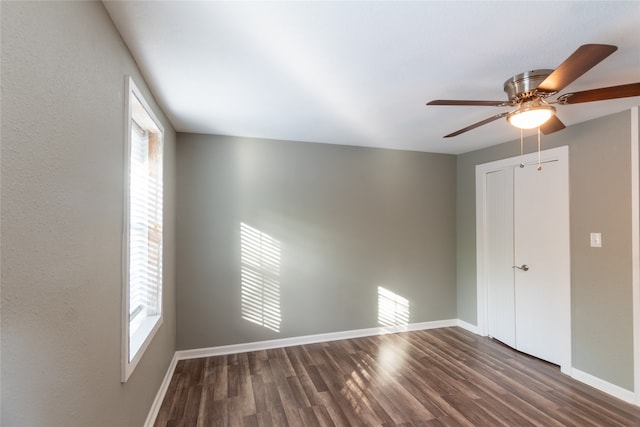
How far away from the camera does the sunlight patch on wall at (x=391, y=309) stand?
12.4 ft

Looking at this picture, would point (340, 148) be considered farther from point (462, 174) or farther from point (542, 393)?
point (542, 393)

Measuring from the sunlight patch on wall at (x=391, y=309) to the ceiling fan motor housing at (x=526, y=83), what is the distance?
2.68m

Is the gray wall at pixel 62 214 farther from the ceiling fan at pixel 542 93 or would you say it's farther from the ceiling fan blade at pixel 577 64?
the ceiling fan blade at pixel 577 64

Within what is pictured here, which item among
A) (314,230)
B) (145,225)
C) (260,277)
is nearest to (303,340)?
(260,277)

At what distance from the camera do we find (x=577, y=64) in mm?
1305

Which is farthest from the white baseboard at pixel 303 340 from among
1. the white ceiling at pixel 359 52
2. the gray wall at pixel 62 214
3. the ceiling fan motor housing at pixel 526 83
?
the ceiling fan motor housing at pixel 526 83

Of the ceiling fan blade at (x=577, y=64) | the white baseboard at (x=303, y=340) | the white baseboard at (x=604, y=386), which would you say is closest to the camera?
the ceiling fan blade at (x=577, y=64)

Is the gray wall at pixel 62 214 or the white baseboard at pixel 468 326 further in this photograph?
the white baseboard at pixel 468 326

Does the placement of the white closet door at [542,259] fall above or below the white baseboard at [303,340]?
above

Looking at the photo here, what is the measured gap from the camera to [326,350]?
10.8 ft

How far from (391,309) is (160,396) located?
2717mm

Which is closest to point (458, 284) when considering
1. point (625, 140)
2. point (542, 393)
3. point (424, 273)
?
point (424, 273)

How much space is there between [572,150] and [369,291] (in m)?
2.62

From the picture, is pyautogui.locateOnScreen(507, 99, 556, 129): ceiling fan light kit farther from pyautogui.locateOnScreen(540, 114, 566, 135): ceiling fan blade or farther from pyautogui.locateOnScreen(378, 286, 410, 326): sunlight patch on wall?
pyautogui.locateOnScreen(378, 286, 410, 326): sunlight patch on wall
